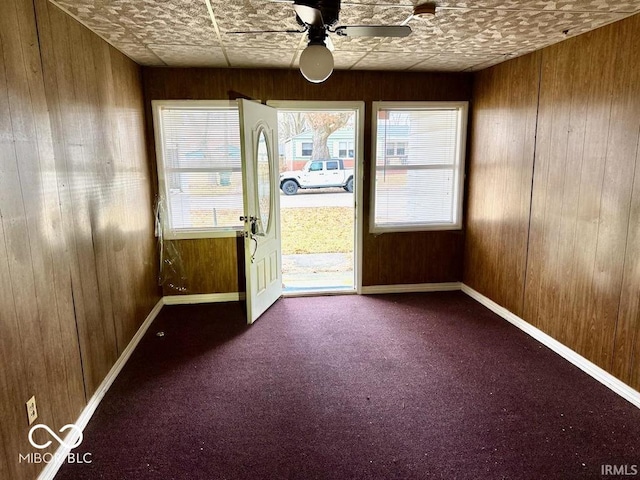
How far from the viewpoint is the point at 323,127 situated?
820cm

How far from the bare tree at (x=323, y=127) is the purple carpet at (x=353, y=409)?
5368 mm

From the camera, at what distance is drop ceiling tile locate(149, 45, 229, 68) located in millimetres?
3184

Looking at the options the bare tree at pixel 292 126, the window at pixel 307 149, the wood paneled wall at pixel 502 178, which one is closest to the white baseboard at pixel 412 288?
the wood paneled wall at pixel 502 178

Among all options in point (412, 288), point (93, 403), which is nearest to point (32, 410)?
point (93, 403)

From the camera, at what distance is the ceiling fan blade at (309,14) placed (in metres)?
1.86

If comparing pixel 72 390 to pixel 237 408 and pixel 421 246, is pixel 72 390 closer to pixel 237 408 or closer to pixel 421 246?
pixel 237 408

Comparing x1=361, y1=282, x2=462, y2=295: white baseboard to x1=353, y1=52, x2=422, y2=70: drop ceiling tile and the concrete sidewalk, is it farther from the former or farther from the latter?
x1=353, y1=52, x2=422, y2=70: drop ceiling tile

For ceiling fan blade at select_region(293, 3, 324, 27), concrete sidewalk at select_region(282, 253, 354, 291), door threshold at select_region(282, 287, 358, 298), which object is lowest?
concrete sidewalk at select_region(282, 253, 354, 291)

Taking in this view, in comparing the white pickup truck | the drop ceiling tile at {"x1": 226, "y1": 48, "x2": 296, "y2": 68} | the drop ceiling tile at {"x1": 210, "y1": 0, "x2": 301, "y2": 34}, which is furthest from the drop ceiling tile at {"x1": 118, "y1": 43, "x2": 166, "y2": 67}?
the white pickup truck

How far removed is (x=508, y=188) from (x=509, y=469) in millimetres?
2494

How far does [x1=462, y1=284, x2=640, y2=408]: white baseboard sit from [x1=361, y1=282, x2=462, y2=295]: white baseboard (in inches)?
18.0

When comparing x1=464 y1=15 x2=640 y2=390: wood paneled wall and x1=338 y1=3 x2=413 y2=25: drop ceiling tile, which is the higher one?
x1=338 y1=3 x2=413 y2=25: drop ceiling tile

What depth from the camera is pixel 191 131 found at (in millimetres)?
4043

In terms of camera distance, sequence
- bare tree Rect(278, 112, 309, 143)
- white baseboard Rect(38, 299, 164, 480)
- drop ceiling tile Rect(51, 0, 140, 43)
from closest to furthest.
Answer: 1. white baseboard Rect(38, 299, 164, 480)
2. drop ceiling tile Rect(51, 0, 140, 43)
3. bare tree Rect(278, 112, 309, 143)
